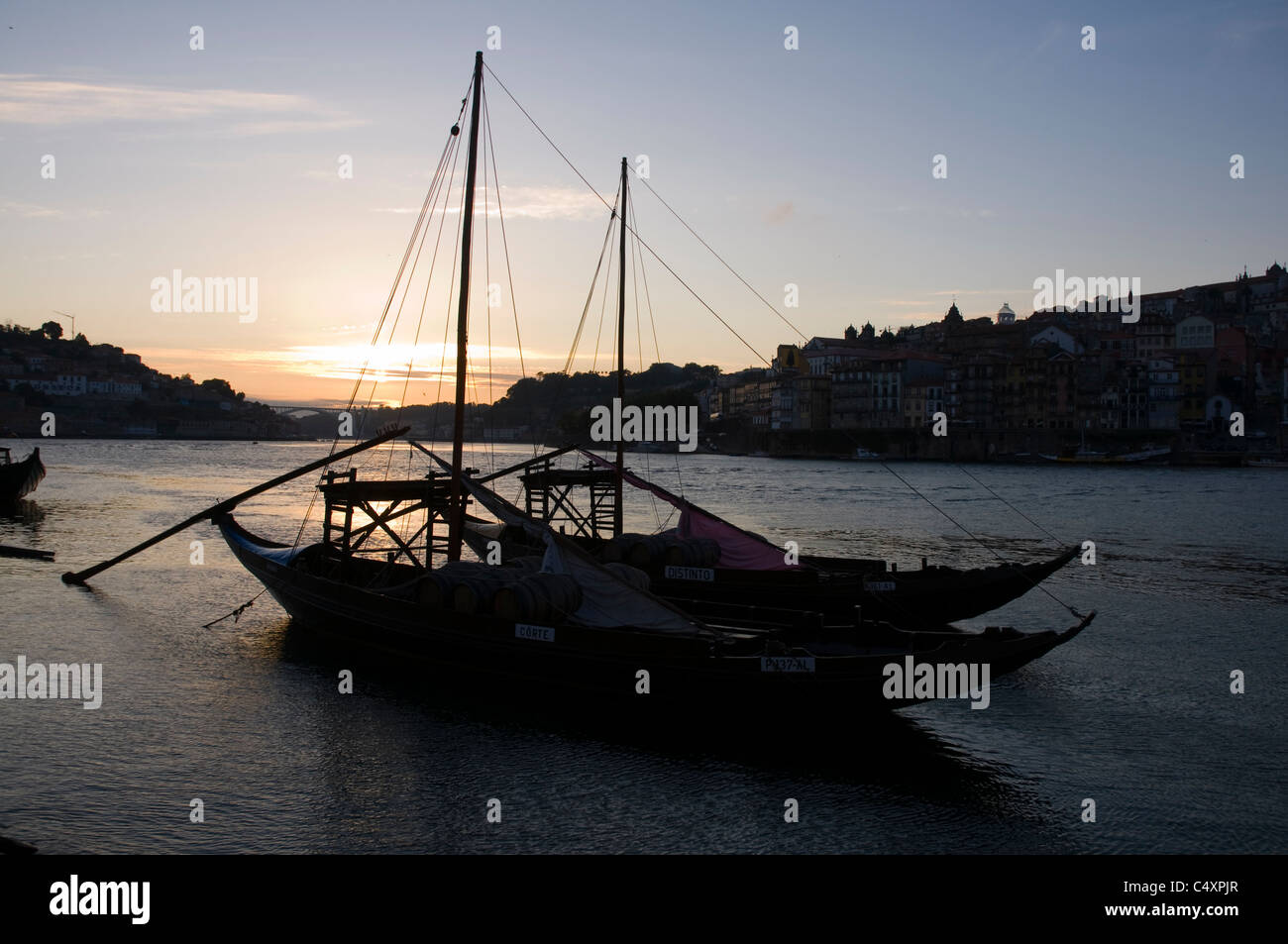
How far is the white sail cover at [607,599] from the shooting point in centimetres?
1600

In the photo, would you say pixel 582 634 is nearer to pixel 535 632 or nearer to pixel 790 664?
pixel 535 632

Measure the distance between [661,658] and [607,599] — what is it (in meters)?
2.02

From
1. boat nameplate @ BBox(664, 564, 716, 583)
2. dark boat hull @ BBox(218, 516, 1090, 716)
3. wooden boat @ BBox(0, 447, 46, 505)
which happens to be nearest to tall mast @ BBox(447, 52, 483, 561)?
dark boat hull @ BBox(218, 516, 1090, 716)

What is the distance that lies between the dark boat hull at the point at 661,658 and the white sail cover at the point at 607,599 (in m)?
0.44

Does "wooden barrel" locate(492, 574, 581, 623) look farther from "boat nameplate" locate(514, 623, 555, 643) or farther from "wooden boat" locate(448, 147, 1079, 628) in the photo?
"wooden boat" locate(448, 147, 1079, 628)

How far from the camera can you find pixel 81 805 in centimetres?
1220

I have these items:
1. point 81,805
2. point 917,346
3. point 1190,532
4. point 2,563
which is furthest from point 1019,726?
point 917,346

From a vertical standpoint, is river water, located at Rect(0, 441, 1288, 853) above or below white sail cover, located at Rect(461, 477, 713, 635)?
below

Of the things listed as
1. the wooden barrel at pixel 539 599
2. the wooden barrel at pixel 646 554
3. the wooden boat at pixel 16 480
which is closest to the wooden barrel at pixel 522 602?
the wooden barrel at pixel 539 599

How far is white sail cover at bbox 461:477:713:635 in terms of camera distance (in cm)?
1600

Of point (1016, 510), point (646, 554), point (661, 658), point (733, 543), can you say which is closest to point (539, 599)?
point (661, 658)

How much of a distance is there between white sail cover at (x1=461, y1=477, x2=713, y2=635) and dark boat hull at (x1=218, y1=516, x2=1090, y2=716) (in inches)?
17.3

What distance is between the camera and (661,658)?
584 inches
